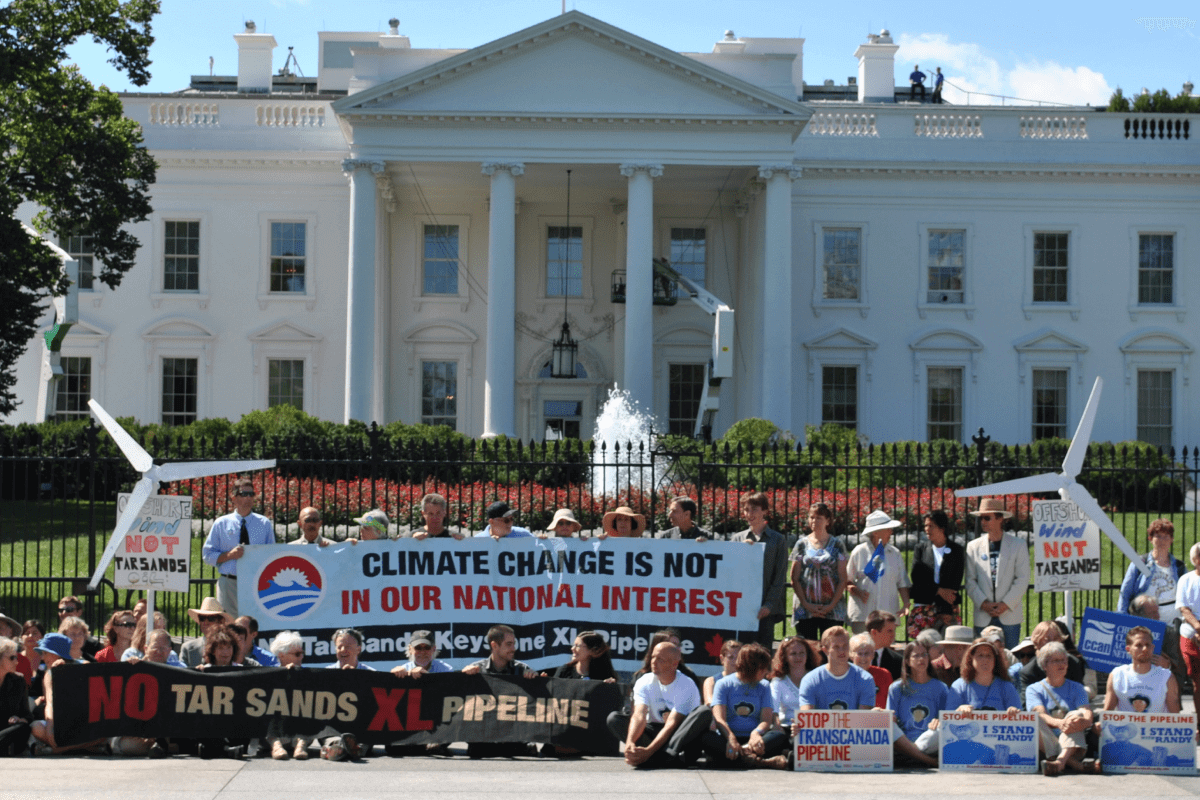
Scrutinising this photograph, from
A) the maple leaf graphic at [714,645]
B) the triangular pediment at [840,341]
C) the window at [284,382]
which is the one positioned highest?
the triangular pediment at [840,341]

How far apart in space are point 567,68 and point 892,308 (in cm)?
1092

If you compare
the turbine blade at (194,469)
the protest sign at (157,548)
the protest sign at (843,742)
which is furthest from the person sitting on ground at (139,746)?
the protest sign at (843,742)

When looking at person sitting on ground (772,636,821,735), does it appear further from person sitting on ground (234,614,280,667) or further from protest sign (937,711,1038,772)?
person sitting on ground (234,614,280,667)

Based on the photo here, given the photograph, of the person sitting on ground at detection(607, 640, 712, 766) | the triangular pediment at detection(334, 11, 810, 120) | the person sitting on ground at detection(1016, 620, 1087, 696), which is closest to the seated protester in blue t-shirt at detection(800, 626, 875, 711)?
the person sitting on ground at detection(607, 640, 712, 766)

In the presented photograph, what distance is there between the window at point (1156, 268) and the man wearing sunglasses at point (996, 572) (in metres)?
27.4

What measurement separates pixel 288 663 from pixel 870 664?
→ 168 inches

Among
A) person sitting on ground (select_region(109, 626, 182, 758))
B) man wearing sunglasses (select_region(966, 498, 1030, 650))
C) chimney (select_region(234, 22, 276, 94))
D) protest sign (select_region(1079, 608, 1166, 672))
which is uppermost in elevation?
chimney (select_region(234, 22, 276, 94))

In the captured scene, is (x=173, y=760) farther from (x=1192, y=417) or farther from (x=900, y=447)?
(x=1192, y=417)

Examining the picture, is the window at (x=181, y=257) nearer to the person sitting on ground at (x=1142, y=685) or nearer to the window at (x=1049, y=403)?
the window at (x=1049, y=403)

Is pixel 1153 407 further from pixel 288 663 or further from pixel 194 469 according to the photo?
pixel 288 663

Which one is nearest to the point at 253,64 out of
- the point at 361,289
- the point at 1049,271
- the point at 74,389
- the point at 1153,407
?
the point at 74,389

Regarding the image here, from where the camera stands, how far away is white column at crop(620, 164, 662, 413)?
31.3m

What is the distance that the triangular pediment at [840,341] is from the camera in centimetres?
3547

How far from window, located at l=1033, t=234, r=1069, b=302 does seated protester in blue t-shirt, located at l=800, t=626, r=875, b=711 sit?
1132 inches
